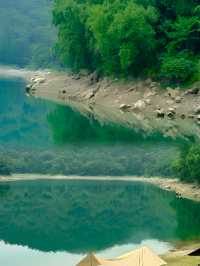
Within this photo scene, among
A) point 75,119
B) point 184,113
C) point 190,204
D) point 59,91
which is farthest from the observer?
point 59,91

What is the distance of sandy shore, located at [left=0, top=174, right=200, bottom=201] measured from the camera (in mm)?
42531

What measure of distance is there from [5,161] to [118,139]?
1209 centimetres

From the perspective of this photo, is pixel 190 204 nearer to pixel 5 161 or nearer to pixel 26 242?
pixel 26 242

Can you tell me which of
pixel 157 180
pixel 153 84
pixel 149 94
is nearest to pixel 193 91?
pixel 149 94

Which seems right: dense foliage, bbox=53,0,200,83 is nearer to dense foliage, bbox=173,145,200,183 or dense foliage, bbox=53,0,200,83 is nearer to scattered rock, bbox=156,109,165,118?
scattered rock, bbox=156,109,165,118

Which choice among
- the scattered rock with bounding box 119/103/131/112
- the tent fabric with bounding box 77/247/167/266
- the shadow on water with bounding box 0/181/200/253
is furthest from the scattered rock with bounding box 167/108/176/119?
the tent fabric with bounding box 77/247/167/266

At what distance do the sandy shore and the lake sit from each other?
68cm

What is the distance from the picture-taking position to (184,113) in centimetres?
6969

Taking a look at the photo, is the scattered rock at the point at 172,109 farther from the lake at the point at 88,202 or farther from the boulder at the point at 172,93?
the lake at the point at 88,202

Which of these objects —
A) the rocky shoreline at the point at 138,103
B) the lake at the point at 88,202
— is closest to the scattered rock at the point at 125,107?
the rocky shoreline at the point at 138,103

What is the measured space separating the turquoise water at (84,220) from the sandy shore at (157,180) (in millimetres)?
721

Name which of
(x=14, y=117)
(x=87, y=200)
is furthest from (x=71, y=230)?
(x=14, y=117)

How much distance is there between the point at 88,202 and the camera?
42.3 m

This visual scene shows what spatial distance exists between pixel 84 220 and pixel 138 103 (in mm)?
37535
